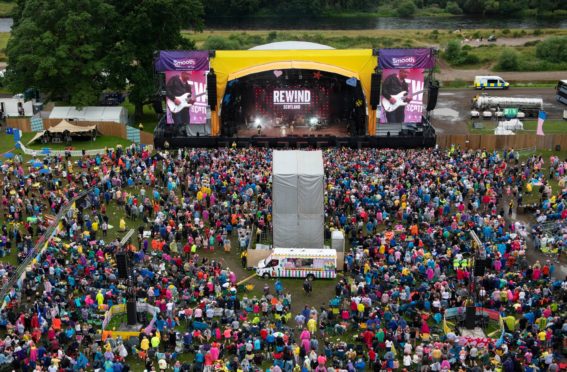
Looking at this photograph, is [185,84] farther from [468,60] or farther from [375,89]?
[468,60]

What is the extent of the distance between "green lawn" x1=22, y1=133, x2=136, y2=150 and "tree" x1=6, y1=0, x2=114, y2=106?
3.53m

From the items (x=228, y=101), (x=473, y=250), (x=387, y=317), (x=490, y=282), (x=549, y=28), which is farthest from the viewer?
(x=549, y=28)

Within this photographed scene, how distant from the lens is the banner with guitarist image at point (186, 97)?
49781 mm

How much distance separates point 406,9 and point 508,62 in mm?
43388

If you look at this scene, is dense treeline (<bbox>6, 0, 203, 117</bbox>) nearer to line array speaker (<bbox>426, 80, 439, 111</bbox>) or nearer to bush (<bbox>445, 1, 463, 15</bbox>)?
line array speaker (<bbox>426, 80, 439, 111</bbox>)

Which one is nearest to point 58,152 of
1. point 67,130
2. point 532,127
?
point 67,130

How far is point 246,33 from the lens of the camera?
9794 centimetres

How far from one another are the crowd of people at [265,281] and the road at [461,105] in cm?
1247

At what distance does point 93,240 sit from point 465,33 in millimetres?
71998

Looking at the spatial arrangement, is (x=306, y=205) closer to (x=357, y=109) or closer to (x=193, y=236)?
(x=193, y=236)

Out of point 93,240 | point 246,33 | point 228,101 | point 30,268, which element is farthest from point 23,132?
point 246,33

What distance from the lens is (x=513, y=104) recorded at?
191ft

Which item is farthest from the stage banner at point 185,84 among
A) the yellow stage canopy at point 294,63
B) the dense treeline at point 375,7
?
the dense treeline at point 375,7

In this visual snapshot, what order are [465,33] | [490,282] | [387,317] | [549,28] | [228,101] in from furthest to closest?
[549,28] → [465,33] → [228,101] → [490,282] → [387,317]
